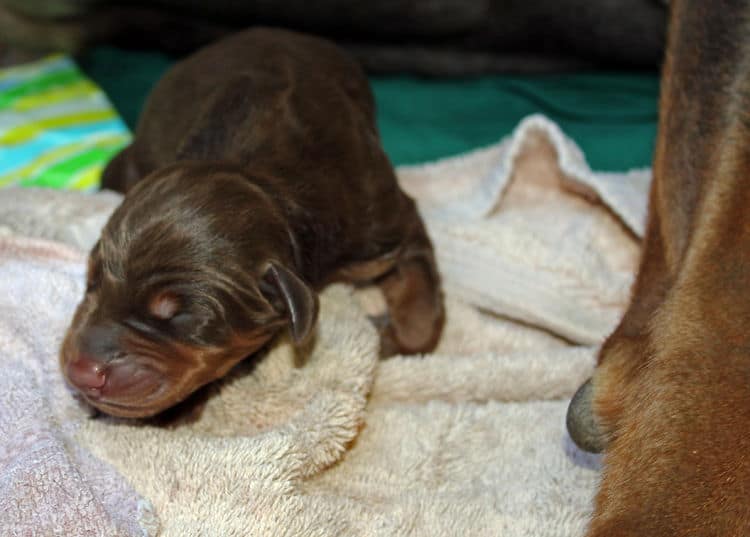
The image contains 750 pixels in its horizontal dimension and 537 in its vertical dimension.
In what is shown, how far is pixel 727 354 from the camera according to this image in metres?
1.60

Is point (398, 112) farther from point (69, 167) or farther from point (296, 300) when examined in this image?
point (296, 300)

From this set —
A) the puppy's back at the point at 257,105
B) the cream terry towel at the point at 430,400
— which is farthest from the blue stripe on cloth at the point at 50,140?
the cream terry towel at the point at 430,400

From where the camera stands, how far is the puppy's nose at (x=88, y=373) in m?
2.04

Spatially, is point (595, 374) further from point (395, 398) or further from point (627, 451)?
point (395, 398)

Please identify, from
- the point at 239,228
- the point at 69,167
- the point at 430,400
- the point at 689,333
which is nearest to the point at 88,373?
the point at 239,228

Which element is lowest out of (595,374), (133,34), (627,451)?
(133,34)

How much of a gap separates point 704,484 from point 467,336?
1587mm

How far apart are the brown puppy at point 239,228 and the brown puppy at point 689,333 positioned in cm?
76

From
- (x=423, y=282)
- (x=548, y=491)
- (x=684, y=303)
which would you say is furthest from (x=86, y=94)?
(x=684, y=303)

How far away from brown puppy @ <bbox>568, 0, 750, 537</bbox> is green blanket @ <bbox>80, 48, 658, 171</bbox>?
1.68m

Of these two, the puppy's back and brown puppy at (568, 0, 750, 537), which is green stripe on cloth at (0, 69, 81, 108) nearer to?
the puppy's back

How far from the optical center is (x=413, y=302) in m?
2.89

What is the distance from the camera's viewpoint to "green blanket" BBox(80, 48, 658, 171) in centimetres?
400

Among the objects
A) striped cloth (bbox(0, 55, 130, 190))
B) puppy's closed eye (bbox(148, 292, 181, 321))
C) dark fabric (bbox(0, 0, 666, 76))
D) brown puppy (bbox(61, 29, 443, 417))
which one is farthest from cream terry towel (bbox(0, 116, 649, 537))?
dark fabric (bbox(0, 0, 666, 76))
